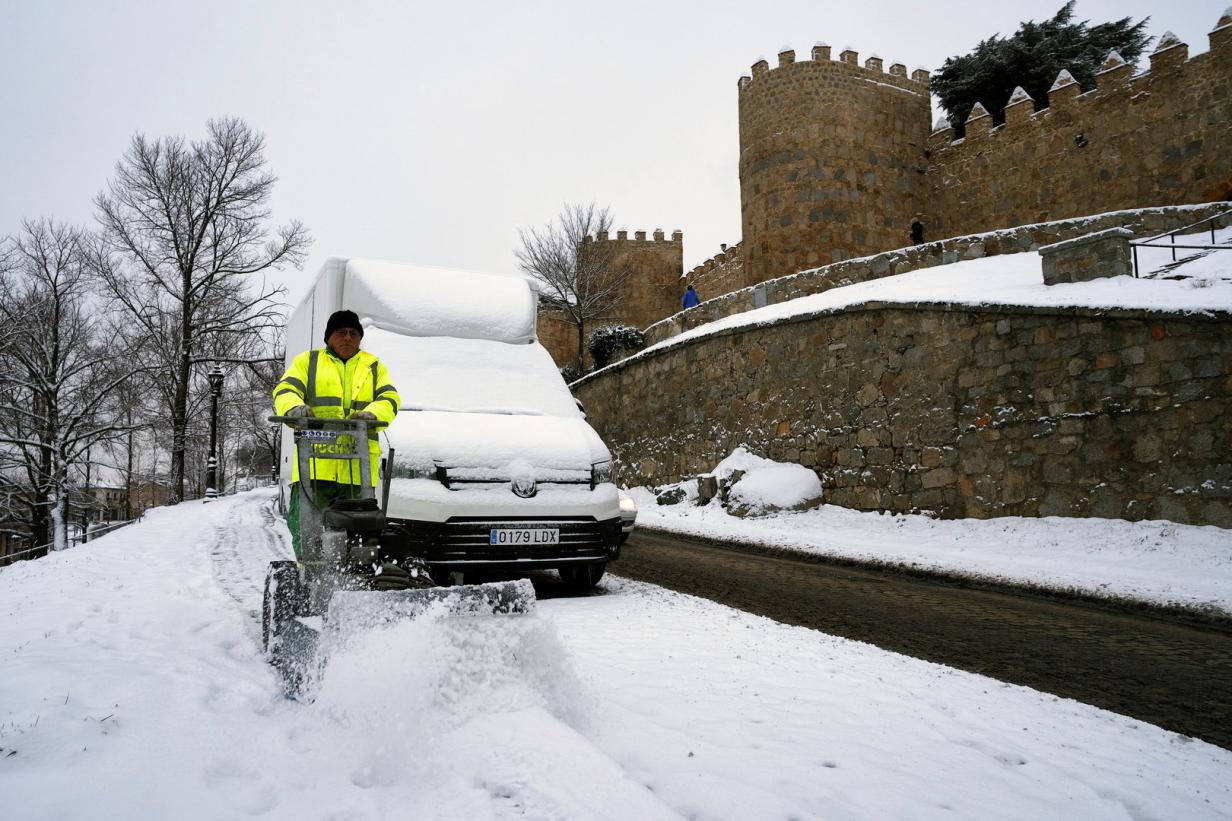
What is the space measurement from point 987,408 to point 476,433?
7.95 meters

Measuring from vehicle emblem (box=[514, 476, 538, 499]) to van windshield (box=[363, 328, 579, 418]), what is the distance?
3.02ft

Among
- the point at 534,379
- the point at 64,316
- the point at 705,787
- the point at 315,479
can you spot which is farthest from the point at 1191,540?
the point at 64,316

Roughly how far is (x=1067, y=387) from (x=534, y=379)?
22.8ft

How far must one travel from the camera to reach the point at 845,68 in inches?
876

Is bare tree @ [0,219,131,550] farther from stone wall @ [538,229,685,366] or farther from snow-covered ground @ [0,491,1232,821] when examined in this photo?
snow-covered ground @ [0,491,1232,821]

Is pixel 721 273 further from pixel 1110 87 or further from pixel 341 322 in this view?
pixel 341 322

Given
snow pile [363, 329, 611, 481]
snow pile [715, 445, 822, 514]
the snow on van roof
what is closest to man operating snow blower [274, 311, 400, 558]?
snow pile [363, 329, 611, 481]

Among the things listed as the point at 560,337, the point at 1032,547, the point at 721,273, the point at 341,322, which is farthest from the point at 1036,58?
the point at 341,322

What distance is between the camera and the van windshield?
237 inches

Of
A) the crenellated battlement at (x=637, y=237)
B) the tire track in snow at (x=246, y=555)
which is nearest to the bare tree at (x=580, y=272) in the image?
the crenellated battlement at (x=637, y=237)

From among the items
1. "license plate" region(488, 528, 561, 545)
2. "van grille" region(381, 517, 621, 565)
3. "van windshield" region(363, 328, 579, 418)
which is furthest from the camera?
"van windshield" region(363, 328, 579, 418)

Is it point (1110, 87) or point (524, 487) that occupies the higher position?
point (1110, 87)

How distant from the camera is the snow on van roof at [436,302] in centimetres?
653

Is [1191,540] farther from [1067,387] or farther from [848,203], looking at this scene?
[848,203]
